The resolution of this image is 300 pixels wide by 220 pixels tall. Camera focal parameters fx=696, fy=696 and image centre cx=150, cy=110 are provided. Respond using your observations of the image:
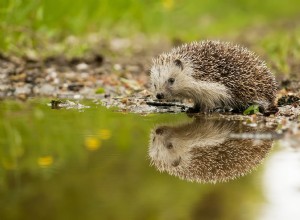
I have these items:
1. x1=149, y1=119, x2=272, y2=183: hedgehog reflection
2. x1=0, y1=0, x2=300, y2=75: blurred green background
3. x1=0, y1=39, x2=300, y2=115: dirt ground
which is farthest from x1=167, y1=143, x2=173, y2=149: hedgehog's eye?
x1=0, y1=0, x2=300, y2=75: blurred green background

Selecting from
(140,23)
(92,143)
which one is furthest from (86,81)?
(140,23)

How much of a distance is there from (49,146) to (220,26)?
18123mm

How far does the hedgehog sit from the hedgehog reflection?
1.42 metres

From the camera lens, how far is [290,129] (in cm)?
643

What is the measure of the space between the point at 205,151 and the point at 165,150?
354 millimetres

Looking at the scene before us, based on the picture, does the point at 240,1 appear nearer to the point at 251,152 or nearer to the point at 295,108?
the point at 295,108

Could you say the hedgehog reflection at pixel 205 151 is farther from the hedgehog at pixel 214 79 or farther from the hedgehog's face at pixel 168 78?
the hedgehog's face at pixel 168 78

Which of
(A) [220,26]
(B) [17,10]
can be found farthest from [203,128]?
(A) [220,26]

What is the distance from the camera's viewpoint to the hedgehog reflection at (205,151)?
518 cm

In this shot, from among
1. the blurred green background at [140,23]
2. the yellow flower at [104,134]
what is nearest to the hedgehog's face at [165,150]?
the yellow flower at [104,134]

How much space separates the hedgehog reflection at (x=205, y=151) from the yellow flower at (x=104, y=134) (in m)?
0.41

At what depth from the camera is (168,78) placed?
28.9 feet

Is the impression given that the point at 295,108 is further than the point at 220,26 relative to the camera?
No

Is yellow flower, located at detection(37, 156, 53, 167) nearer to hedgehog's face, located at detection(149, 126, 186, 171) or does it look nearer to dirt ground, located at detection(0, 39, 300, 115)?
hedgehog's face, located at detection(149, 126, 186, 171)
